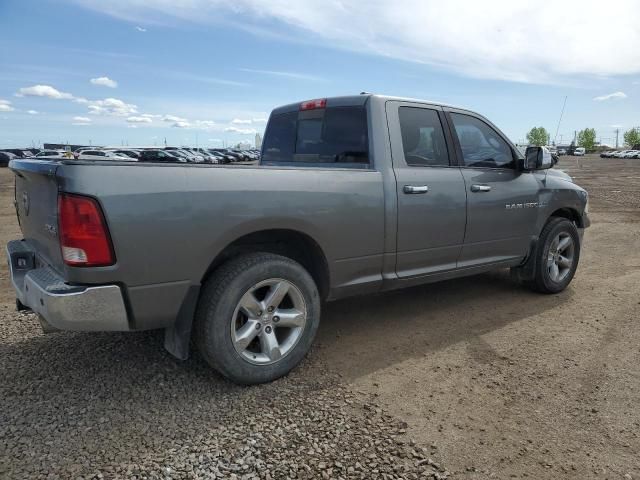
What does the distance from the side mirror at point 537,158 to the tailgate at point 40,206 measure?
3939 mm

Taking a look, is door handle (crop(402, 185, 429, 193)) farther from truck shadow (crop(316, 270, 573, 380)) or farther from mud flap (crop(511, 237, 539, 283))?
mud flap (crop(511, 237, 539, 283))

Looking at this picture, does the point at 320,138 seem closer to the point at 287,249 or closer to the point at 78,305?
the point at 287,249

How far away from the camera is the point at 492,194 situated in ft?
14.4

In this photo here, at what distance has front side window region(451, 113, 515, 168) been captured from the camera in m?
4.35

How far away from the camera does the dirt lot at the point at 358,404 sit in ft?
7.94

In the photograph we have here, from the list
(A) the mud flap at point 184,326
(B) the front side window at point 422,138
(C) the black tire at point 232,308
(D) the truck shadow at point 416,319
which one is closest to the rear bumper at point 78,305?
(A) the mud flap at point 184,326

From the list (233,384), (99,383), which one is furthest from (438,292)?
(99,383)

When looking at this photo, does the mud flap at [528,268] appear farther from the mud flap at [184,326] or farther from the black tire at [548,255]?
the mud flap at [184,326]

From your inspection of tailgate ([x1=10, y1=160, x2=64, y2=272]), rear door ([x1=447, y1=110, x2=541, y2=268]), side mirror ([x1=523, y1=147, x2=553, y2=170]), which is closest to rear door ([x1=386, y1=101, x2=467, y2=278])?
rear door ([x1=447, y1=110, x2=541, y2=268])

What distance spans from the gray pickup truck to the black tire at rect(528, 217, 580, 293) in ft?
0.53

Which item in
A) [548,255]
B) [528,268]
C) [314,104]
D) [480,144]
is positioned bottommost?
[528,268]

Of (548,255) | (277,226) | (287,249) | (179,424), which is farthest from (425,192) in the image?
(179,424)

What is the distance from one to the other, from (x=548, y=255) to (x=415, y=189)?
2133 millimetres

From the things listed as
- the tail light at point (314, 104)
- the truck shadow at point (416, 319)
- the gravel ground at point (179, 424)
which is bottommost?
the gravel ground at point (179, 424)
